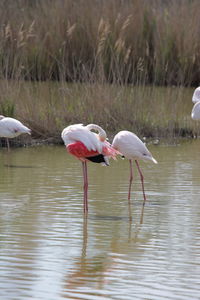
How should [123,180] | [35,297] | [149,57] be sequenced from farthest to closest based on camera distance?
[149,57] < [123,180] < [35,297]

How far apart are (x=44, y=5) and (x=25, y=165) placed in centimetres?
732

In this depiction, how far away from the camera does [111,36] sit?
1484 cm

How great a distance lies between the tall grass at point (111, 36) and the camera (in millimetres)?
14742

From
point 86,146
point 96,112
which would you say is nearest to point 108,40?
point 96,112

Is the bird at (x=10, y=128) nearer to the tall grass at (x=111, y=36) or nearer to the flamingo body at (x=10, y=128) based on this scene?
the flamingo body at (x=10, y=128)

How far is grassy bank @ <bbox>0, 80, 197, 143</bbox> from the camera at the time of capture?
34.7ft

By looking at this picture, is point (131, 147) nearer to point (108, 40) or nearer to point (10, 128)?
point (10, 128)

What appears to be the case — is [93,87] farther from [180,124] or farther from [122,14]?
[122,14]

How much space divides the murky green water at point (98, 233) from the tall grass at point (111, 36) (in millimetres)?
5766

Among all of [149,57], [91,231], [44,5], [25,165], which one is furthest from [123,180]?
[44,5]

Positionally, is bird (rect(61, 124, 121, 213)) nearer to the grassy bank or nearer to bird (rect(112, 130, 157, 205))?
bird (rect(112, 130, 157, 205))

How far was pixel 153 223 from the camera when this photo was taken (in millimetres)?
6219

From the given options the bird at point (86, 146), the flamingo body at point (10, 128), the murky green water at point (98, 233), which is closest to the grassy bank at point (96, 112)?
the flamingo body at point (10, 128)

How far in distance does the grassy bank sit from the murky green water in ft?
4.62
